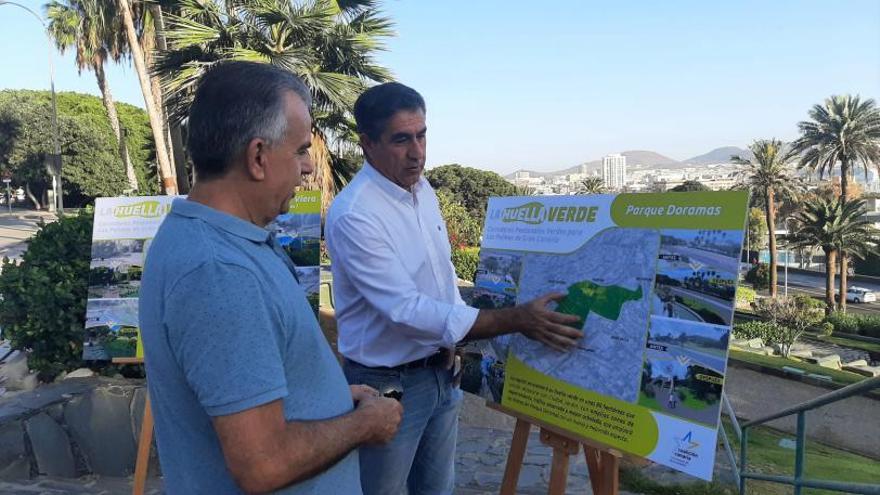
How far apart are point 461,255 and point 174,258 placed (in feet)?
59.8

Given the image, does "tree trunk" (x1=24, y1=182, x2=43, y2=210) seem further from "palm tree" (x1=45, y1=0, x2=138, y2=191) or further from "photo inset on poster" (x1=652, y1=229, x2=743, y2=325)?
"photo inset on poster" (x1=652, y1=229, x2=743, y2=325)

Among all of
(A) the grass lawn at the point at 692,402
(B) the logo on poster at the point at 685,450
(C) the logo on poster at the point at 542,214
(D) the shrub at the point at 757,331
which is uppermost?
(C) the logo on poster at the point at 542,214

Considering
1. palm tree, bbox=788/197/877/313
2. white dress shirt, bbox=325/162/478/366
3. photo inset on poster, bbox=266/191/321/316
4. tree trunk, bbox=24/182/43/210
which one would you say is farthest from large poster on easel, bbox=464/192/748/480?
tree trunk, bbox=24/182/43/210

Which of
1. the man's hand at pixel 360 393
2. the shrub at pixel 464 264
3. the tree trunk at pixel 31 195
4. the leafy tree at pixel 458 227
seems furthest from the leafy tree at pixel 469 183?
the man's hand at pixel 360 393

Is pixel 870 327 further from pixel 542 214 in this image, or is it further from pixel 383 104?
pixel 383 104

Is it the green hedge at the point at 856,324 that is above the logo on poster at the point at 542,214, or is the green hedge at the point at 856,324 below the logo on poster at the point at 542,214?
below

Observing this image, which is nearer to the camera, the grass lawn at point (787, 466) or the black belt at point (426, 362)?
the black belt at point (426, 362)

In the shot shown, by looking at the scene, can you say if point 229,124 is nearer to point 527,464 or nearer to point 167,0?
point 527,464

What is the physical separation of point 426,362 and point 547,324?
461 mm

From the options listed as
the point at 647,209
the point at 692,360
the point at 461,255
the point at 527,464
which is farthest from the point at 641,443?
the point at 461,255

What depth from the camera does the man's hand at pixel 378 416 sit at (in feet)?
4.73

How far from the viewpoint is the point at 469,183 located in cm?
4931

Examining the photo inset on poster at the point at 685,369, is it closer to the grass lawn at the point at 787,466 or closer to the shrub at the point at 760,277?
the grass lawn at the point at 787,466

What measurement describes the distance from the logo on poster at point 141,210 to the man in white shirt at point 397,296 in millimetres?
2357
